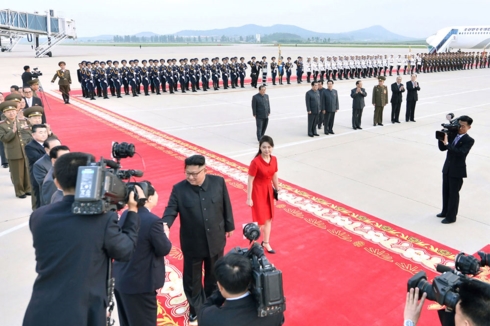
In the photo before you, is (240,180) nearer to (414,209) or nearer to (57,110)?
(414,209)

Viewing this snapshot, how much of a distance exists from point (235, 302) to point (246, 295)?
0.22 feet

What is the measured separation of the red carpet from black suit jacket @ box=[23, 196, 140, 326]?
64.4 inches

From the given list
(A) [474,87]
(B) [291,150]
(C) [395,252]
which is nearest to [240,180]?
(B) [291,150]

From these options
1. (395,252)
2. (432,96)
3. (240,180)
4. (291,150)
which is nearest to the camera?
(395,252)

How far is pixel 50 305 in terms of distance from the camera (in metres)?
2.00

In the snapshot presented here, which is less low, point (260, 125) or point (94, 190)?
point (94, 190)

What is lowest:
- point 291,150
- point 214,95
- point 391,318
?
point 391,318

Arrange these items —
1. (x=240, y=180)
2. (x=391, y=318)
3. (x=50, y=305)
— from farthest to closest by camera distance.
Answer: (x=240, y=180)
(x=391, y=318)
(x=50, y=305)

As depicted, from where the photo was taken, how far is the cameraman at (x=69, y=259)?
1996 millimetres

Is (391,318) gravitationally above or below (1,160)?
below

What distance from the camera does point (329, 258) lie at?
176 inches

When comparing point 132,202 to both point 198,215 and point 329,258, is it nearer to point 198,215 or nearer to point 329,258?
point 198,215

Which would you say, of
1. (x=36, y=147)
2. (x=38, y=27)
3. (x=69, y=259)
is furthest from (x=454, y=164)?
(x=38, y=27)

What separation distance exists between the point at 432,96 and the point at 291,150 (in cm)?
1107
